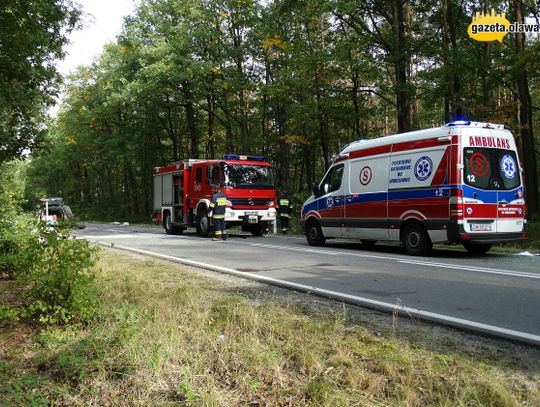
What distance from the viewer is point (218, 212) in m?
15.7

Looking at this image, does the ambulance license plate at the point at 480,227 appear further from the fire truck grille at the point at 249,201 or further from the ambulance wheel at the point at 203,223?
the ambulance wheel at the point at 203,223

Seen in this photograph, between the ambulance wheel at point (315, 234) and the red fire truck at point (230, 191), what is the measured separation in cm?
350

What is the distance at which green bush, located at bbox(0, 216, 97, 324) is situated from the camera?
4.72m

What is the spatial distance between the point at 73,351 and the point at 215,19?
2715cm

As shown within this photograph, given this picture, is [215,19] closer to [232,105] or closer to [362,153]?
[232,105]

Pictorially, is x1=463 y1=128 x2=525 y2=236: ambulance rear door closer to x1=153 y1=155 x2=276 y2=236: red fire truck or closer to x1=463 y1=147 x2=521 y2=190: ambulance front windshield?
x1=463 y1=147 x2=521 y2=190: ambulance front windshield

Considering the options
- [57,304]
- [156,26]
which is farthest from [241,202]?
[156,26]

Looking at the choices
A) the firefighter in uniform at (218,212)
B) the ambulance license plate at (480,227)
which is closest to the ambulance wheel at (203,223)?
the firefighter in uniform at (218,212)

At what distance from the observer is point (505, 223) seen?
10219mm

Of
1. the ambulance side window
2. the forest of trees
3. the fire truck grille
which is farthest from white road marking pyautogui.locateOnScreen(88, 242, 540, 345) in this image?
the fire truck grille

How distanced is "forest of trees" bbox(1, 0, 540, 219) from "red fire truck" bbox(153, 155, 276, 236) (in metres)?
5.38

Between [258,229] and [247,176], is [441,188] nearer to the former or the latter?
[247,176]

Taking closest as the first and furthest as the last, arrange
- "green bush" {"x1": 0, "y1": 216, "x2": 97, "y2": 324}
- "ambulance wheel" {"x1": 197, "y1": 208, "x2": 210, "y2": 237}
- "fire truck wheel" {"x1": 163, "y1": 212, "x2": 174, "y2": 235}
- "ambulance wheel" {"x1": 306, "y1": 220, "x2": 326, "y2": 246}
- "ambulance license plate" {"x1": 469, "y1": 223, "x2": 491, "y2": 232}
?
"green bush" {"x1": 0, "y1": 216, "x2": 97, "y2": 324}
"ambulance license plate" {"x1": 469, "y1": 223, "x2": 491, "y2": 232}
"ambulance wheel" {"x1": 306, "y1": 220, "x2": 326, "y2": 246}
"ambulance wheel" {"x1": 197, "y1": 208, "x2": 210, "y2": 237}
"fire truck wheel" {"x1": 163, "y1": 212, "x2": 174, "y2": 235}

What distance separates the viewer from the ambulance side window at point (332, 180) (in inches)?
505
